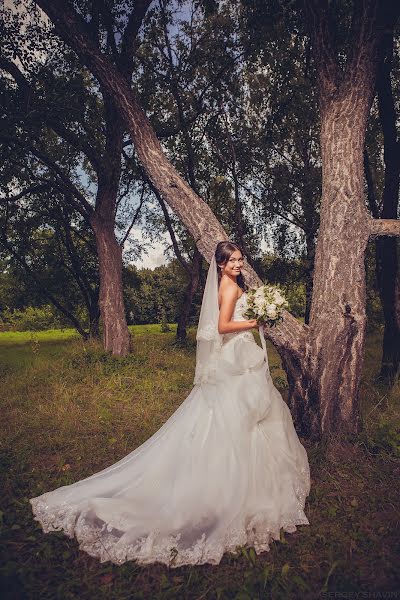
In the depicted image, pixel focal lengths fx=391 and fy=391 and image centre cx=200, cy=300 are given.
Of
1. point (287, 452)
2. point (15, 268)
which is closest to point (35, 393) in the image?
point (287, 452)

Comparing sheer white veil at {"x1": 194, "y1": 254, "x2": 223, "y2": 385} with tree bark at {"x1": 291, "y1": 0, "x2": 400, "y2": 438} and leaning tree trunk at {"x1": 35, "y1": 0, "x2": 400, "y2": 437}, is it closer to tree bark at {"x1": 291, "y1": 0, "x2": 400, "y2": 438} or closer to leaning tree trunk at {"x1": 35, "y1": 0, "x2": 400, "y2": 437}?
leaning tree trunk at {"x1": 35, "y1": 0, "x2": 400, "y2": 437}

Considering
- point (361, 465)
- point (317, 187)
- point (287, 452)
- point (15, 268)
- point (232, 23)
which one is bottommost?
point (361, 465)

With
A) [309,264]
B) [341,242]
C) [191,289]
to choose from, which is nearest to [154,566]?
[341,242]

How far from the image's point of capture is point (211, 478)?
393 cm

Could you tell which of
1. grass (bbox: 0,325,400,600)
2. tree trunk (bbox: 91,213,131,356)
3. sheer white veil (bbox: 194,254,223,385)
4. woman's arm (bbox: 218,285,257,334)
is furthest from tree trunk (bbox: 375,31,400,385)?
tree trunk (bbox: 91,213,131,356)

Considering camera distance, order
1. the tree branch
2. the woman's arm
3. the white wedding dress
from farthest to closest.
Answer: the tree branch → the woman's arm → the white wedding dress

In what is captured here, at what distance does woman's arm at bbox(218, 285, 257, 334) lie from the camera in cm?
452

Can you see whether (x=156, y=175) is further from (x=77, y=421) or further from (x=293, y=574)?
(x=293, y=574)

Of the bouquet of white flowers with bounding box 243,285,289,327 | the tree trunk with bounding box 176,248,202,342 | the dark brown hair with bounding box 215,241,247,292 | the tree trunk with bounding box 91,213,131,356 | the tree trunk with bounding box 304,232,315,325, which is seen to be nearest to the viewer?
the bouquet of white flowers with bounding box 243,285,289,327

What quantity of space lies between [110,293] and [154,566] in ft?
27.5

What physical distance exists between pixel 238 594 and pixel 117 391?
19.1ft

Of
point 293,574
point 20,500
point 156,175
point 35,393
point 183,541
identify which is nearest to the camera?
point 293,574

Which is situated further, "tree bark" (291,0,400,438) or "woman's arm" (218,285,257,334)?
"tree bark" (291,0,400,438)

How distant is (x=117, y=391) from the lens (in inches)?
332
